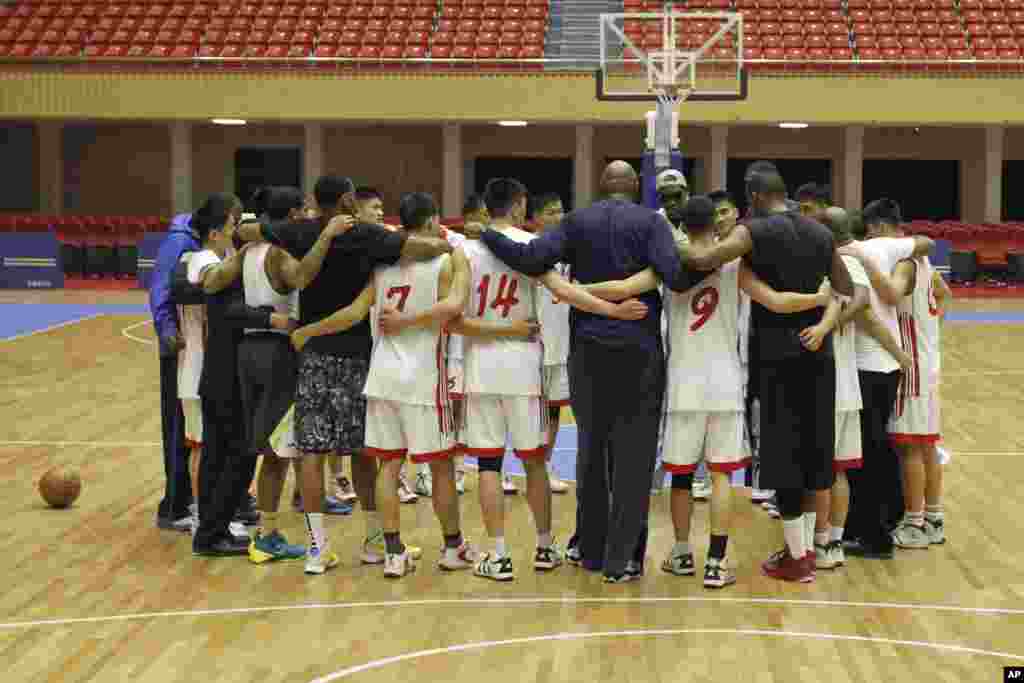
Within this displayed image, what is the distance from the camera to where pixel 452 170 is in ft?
96.6

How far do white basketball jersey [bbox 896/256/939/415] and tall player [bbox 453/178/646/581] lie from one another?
211 centimetres

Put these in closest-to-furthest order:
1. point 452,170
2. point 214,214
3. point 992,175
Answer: point 214,214, point 992,175, point 452,170

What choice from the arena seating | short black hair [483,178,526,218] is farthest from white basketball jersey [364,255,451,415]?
the arena seating

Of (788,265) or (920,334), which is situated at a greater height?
(788,265)

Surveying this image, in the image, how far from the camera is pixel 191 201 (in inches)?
1207

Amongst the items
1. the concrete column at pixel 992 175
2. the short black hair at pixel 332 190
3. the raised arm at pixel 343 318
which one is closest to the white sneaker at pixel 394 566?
the raised arm at pixel 343 318

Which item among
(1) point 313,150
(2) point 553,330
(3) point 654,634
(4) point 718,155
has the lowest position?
(3) point 654,634

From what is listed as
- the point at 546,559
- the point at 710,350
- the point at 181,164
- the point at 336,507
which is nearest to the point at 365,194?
the point at 710,350

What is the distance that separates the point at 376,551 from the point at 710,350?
7.06ft

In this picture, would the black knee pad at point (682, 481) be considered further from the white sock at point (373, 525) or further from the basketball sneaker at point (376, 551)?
the white sock at point (373, 525)

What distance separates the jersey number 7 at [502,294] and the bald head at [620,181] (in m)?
0.69

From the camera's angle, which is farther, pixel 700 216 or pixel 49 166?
pixel 49 166

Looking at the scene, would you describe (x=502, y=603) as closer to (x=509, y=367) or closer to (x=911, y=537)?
(x=509, y=367)

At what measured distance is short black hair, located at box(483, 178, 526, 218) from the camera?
8.00m
